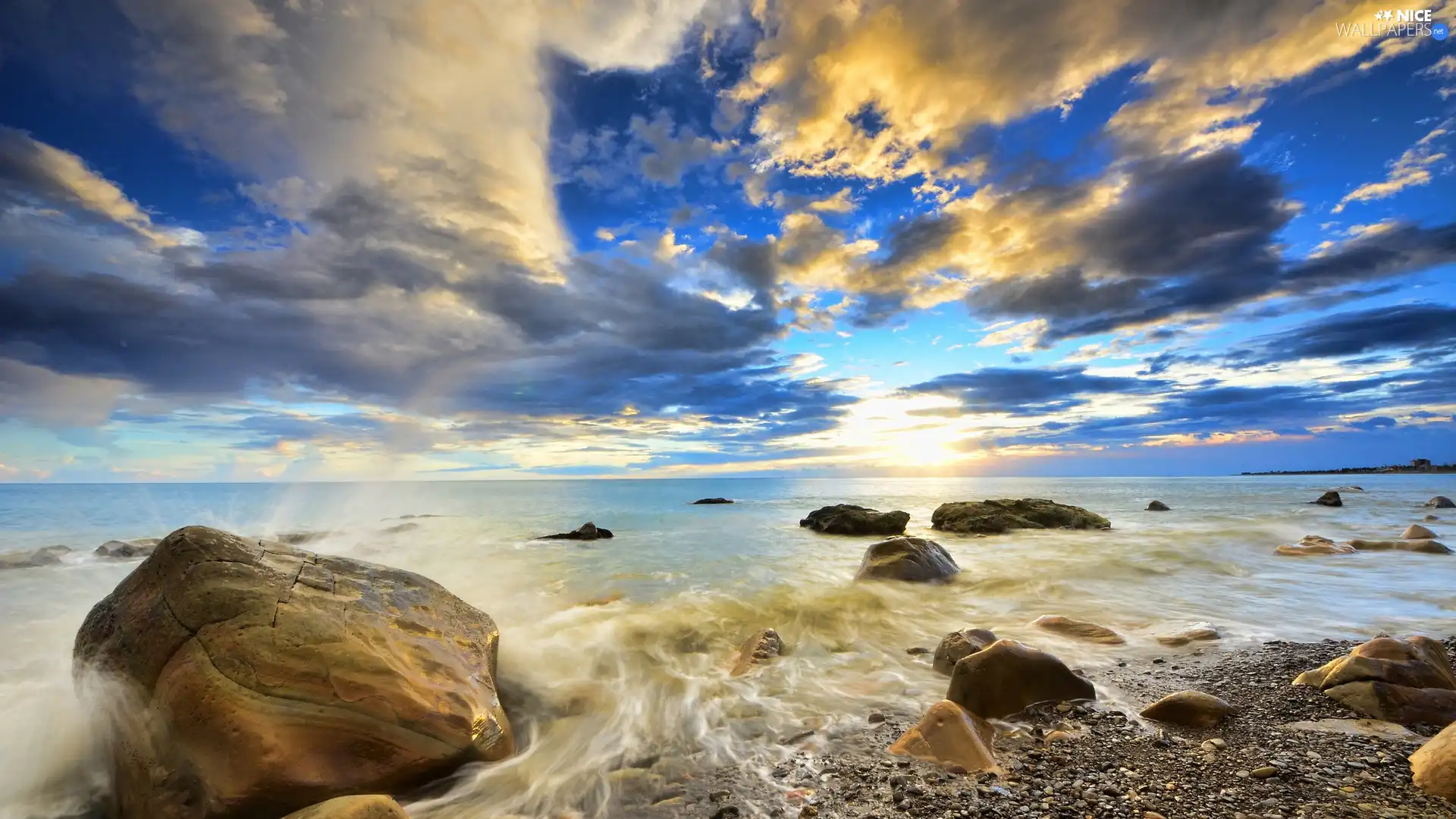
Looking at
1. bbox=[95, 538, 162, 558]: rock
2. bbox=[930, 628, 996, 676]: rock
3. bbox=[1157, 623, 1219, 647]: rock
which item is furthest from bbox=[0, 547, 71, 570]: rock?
bbox=[1157, 623, 1219, 647]: rock

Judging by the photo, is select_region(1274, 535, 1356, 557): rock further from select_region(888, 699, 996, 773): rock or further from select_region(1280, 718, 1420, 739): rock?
select_region(888, 699, 996, 773): rock

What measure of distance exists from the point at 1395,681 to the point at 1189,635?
312cm

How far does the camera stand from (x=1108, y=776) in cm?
381

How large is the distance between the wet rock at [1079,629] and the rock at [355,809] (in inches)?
324

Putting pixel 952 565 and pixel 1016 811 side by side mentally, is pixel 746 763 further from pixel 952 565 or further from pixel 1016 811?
pixel 952 565

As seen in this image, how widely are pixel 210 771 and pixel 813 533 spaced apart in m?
24.0

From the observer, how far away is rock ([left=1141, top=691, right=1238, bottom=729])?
181 inches

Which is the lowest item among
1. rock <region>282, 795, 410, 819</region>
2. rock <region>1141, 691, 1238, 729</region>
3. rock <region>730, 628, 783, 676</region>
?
rock <region>730, 628, 783, 676</region>

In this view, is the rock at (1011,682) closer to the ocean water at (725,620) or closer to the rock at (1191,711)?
the ocean water at (725,620)

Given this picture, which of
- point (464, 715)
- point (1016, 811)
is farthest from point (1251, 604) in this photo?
point (464, 715)

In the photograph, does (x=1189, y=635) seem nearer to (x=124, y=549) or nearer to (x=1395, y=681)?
(x=1395, y=681)

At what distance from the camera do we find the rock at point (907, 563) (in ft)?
41.9

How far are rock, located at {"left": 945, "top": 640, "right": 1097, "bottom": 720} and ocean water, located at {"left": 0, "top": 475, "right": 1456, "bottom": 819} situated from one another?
1.57 feet

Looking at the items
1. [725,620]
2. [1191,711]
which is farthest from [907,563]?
[1191,711]
